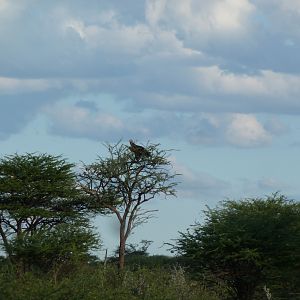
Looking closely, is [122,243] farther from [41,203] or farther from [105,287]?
[105,287]

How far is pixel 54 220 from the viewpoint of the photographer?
53.0 meters

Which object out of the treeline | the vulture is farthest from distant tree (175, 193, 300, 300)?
the vulture

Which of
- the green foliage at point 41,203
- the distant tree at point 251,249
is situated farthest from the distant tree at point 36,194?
the distant tree at point 251,249

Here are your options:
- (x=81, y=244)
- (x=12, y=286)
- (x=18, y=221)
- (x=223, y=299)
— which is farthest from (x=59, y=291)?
(x=18, y=221)

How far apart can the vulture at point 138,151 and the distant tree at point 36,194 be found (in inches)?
156

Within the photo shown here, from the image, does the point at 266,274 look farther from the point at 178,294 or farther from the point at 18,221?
the point at 18,221

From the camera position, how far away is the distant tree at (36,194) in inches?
2041

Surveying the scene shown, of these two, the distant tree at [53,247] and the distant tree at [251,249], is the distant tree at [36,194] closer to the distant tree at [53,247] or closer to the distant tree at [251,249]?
the distant tree at [53,247]

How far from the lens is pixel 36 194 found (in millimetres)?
52750

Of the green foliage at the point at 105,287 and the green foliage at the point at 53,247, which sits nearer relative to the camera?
the green foliage at the point at 105,287

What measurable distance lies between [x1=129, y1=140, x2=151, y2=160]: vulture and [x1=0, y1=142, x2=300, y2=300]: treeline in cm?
6

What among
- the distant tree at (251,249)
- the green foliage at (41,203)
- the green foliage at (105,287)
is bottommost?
the green foliage at (105,287)

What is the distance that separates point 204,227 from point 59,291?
1523 centimetres

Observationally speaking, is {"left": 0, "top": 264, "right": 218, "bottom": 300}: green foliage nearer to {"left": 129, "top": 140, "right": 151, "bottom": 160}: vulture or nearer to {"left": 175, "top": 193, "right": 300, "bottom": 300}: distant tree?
{"left": 175, "top": 193, "right": 300, "bottom": 300}: distant tree
